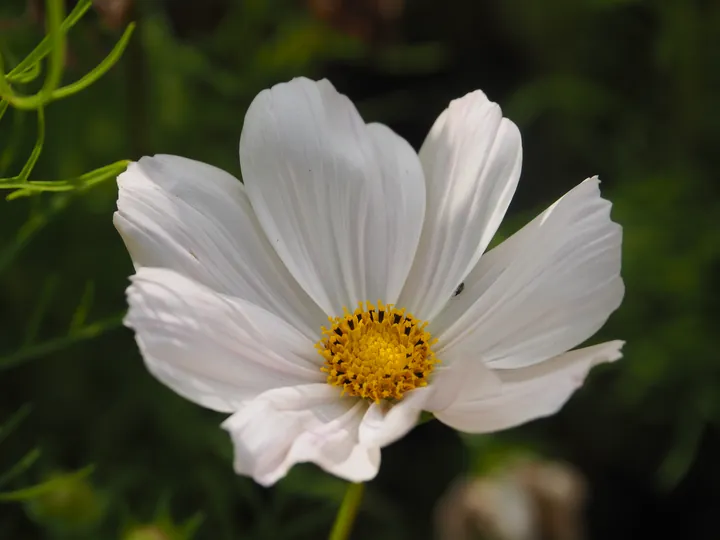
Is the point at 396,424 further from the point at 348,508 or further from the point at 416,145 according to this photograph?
the point at 416,145

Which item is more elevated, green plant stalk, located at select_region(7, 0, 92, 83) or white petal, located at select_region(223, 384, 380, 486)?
green plant stalk, located at select_region(7, 0, 92, 83)

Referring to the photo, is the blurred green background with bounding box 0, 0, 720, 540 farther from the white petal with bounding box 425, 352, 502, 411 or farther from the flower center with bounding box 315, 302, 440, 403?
the white petal with bounding box 425, 352, 502, 411

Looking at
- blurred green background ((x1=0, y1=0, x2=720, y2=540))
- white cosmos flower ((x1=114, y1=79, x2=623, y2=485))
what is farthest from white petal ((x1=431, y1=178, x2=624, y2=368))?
blurred green background ((x1=0, y1=0, x2=720, y2=540))

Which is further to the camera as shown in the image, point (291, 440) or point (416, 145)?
point (416, 145)

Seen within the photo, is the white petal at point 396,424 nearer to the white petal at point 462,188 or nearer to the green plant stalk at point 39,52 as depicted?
the white petal at point 462,188

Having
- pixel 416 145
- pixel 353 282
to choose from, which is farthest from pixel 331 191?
pixel 416 145

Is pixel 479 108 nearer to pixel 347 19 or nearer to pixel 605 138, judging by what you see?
pixel 347 19
